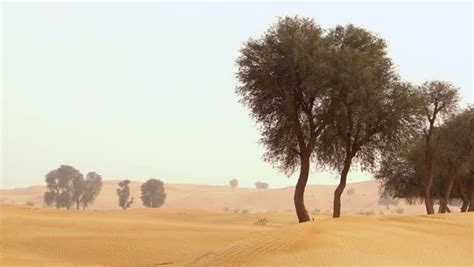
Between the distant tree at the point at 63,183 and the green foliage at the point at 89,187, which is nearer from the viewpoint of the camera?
the distant tree at the point at 63,183

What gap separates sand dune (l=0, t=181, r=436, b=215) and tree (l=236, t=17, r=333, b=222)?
95.2 m

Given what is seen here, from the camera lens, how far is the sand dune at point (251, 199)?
128387mm

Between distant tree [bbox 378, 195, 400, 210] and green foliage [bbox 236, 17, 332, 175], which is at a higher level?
green foliage [bbox 236, 17, 332, 175]

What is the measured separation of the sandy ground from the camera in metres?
12.1

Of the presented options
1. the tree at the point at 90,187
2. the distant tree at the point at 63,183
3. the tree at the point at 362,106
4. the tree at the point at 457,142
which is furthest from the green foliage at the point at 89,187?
the tree at the point at 362,106

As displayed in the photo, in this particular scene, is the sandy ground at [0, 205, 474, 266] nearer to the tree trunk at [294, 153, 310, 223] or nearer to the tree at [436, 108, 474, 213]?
the tree trunk at [294, 153, 310, 223]

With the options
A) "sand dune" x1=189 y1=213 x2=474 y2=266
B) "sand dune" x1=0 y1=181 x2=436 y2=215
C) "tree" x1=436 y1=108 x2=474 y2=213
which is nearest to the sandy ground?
"sand dune" x1=189 y1=213 x2=474 y2=266

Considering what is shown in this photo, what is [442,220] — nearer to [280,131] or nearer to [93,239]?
[280,131]

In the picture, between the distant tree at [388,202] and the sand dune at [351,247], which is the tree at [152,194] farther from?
the sand dune at [351,247]


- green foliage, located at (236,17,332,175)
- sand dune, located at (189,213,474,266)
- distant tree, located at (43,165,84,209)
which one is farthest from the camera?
distant tree, located at (43,165,84,209)

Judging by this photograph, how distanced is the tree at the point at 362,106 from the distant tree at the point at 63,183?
257 ft

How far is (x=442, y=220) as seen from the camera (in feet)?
66.4

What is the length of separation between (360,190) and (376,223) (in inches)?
5376

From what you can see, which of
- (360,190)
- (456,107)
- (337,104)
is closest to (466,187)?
(456,107)
